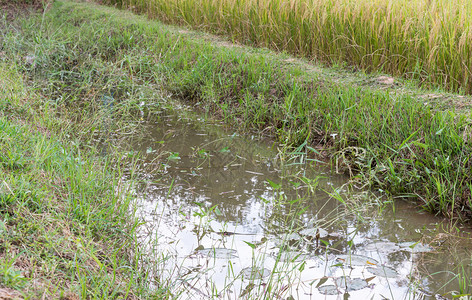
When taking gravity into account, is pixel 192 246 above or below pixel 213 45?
below

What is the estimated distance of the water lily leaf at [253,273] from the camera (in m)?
2.08

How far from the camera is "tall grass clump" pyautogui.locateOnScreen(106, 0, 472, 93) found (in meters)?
4.22

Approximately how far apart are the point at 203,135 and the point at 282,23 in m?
2.25

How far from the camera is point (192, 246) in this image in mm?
2416

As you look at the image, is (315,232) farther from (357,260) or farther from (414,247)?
(414,247)

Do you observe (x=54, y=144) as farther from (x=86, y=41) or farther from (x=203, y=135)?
(x=86, y=41)

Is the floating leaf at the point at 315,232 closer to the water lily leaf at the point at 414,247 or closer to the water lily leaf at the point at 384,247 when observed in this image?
the water lily leaf at the point at 384,247

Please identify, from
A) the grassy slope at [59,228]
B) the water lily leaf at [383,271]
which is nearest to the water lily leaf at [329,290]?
the water lily leaf at [383,271]

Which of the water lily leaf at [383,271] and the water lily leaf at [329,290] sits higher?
the water lily leaf at [383,271]

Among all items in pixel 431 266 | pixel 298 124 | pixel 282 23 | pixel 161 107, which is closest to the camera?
pixel 431 266

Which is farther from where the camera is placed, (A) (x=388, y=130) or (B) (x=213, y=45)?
(B) (x=213, y=45)

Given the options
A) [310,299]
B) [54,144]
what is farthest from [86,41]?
[310,299]

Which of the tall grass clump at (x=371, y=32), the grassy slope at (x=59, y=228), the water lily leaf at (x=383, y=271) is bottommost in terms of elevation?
the water lily leaf at (x=383, y=271)

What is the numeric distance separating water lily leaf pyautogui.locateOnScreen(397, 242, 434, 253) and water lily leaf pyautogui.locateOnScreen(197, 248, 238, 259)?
0.91m
